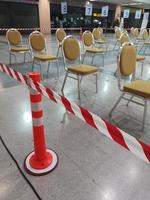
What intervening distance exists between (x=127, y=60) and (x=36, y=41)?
7.56 ft

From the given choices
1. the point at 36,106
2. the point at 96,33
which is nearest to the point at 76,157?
the point at 36,106

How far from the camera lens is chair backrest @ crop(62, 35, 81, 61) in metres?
2.81

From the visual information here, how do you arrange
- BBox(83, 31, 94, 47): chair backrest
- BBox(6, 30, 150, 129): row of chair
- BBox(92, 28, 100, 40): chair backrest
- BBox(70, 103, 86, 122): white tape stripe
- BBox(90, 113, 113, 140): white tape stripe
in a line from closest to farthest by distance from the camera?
BBox(90, 113, 113, 140): white tape stripe < BBox(70, 103, 86, 122): white tape stripe < BBox(6, 30, 150, 129): row of chair < BBox(83, 31, 94, 47): chair backrest < BBox(92, 28, 100, 40): chair backrest

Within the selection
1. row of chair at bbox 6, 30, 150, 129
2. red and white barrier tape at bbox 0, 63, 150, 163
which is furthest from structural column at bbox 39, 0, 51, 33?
red and white barrier tape at bbox 0, 63, 150, 163

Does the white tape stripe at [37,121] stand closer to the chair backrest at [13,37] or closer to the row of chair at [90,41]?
the row of chair at [90,41]

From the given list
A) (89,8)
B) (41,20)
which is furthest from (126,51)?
(41,20)

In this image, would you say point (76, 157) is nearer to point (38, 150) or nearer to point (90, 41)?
point (38, 150)

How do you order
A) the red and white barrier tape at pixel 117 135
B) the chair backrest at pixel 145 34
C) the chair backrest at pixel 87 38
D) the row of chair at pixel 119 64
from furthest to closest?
the chair backrest at pixel 145 34 → the chair backrest at pixel 87 38 → the row of chair at pixel 119 64 → the red and white barrier tape at pixel 117 135

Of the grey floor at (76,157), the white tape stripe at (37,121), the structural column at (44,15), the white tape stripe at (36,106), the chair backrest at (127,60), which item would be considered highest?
the structural column at (44,15)

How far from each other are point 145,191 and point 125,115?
117 cm

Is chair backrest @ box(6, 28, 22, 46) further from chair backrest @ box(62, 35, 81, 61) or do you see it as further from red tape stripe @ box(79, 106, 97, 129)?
red tape stripe @ box(79, 106, 97, 129)

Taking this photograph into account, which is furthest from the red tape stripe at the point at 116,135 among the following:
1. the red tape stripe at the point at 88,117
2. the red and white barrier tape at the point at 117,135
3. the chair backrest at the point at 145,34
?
the chair backrest at the point at 145,34

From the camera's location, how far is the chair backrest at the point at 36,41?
3786 mm

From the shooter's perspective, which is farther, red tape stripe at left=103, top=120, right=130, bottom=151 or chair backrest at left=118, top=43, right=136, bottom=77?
chair backrest at left=118, top=43, right=136, bottom=77
